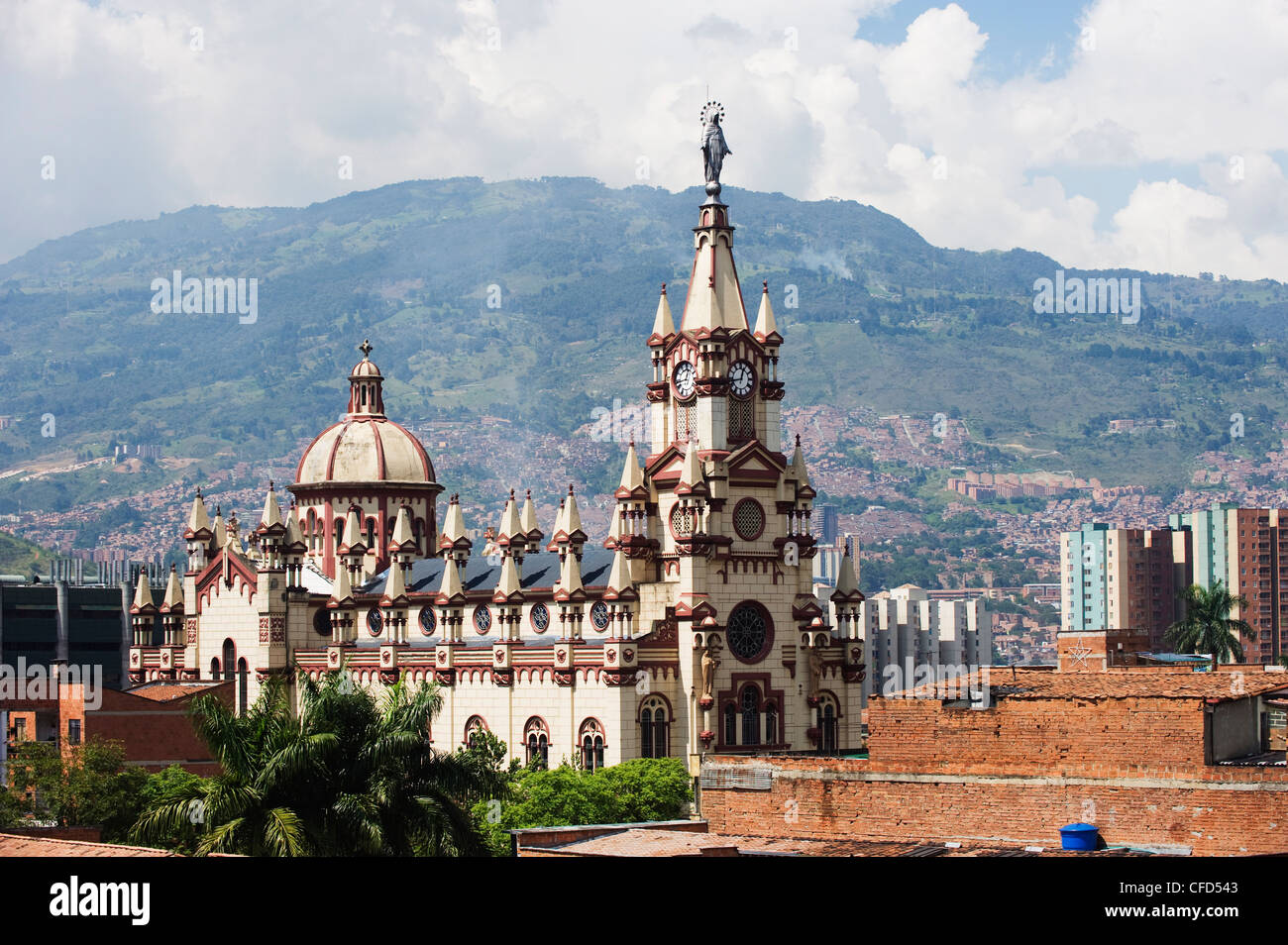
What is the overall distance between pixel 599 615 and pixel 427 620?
13766 millimetres

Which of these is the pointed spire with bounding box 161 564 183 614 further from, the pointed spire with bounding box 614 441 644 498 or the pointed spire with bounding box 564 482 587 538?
the pointed spire with bounding box 614 441 644 498

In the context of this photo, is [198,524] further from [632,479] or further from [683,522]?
[683,522]

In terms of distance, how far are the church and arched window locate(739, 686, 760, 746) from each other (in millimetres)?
91

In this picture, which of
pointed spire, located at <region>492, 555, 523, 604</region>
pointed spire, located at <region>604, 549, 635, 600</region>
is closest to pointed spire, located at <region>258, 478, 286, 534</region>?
pointed spire, located at <region>492, 555, 523, 604</region>

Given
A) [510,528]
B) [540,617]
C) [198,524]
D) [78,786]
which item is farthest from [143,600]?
[78,786]

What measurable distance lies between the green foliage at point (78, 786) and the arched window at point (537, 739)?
80.6 ft

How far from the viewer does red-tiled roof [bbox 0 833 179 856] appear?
113 feet

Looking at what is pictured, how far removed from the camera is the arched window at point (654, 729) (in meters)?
93.6

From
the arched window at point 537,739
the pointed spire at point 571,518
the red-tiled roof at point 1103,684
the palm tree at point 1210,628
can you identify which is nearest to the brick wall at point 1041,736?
the red-tiled roof at point 1103,684

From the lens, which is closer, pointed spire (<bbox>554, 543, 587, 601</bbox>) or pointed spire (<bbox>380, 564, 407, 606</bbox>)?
pointed spire (<bbox>554, 543, 587, 601</bbox>)

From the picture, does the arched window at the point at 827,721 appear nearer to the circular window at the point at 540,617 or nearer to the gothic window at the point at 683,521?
the gothic window at the point at 683,521

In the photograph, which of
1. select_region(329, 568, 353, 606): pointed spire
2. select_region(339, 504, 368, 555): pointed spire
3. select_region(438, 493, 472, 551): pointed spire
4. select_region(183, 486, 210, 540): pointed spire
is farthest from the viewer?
select_region(183, 486, 210, 540): pointed spire

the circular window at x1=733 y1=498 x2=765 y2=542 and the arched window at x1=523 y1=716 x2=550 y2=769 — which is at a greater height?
the circular window at x1=733 y1=498 x2=765 y2=542
